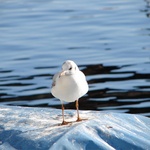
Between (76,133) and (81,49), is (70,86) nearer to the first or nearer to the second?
(76,133)

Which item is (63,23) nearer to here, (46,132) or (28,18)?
(28,18)

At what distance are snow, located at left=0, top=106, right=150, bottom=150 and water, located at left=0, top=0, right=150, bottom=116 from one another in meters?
3.42

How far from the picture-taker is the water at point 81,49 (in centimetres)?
1088

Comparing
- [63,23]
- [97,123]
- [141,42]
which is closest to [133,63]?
[141,42]

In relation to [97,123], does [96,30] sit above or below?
below

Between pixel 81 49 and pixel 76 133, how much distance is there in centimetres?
828

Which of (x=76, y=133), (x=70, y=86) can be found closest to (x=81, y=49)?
(x=70, y=86)

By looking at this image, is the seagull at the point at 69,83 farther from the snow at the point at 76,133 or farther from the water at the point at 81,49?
the water at the point at 81,49

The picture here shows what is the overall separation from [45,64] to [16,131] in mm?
6849

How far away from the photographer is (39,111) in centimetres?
691

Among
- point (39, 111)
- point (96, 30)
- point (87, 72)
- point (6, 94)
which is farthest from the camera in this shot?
point (96, 30)

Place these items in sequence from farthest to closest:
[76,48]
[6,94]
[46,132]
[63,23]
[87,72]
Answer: [63,23] < [76,48] < [87,72] < [6,94] < [46,132]

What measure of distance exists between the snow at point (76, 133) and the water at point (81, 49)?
135 inches

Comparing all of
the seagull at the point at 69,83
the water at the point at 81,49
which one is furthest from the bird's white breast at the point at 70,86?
the water at the point at 81,49
